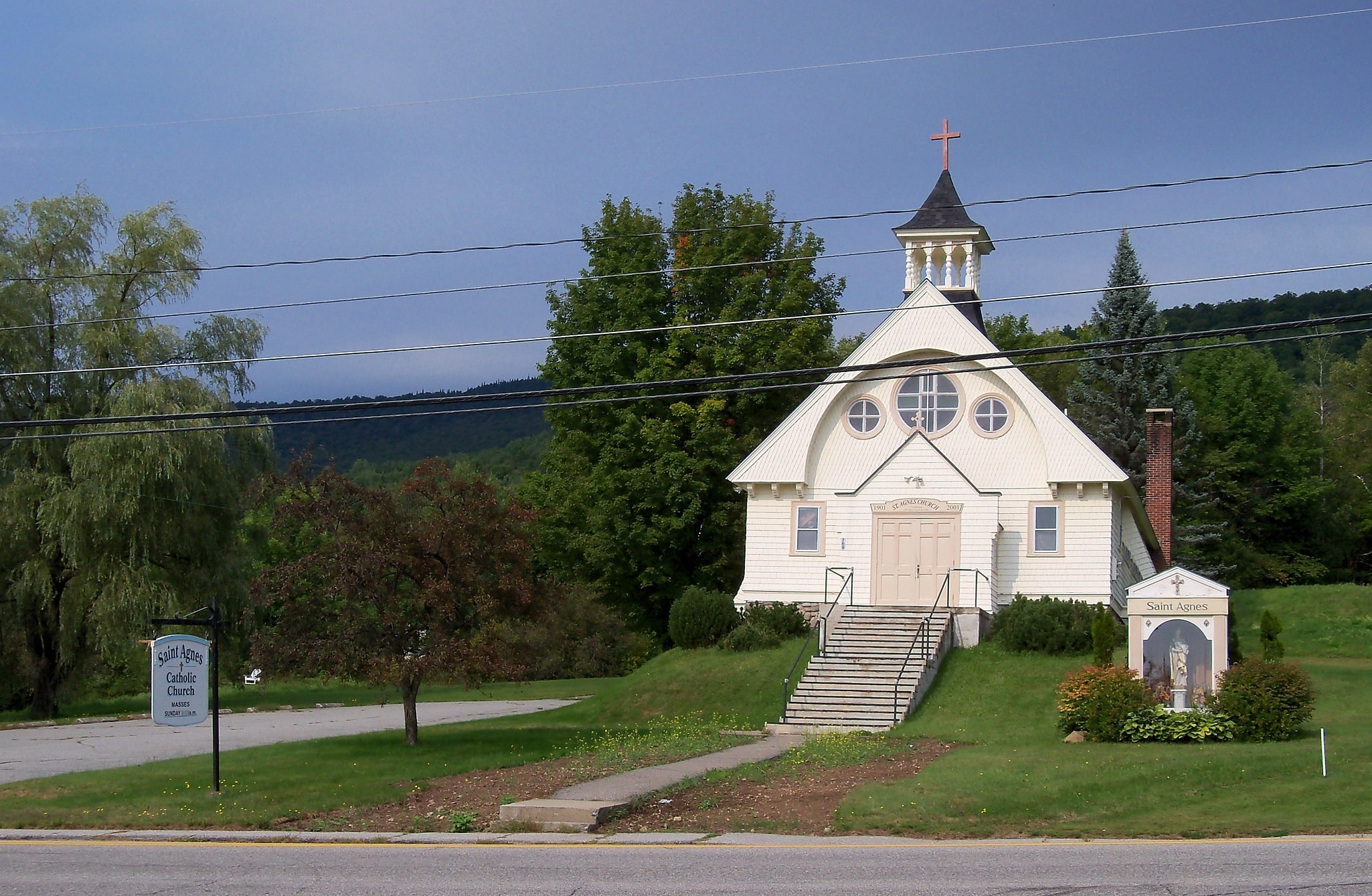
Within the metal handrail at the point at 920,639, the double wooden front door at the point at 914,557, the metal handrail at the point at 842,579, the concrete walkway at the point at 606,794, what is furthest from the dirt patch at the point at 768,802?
the metal handrail at the point at 842,579

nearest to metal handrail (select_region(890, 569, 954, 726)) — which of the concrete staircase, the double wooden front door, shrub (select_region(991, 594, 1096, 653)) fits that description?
the concrete staircase

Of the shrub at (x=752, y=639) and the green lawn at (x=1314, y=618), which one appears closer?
the shrub at (x=752, y=639)

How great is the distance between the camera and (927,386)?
32.1 m

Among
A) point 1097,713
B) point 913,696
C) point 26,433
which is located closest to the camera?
point 1097,713

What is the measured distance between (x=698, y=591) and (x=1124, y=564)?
1040cm

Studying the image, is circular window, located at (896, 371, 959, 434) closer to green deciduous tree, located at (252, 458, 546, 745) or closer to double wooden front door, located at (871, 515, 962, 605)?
double wooden front door, located at (871, 515, 962, 605)

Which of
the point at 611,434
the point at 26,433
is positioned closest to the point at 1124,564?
the point at 611,434

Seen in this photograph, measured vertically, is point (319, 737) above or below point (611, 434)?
below

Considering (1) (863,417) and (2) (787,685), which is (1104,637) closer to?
(2) (787,685)

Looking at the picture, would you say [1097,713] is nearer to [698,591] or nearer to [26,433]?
[698,591]

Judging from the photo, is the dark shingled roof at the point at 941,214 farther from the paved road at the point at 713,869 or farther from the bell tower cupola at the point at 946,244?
the paved road at the point at 713,869

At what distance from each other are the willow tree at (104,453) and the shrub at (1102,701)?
22201 mm

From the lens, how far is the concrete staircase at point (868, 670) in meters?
24.5

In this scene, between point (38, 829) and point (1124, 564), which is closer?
point (38, 829)
